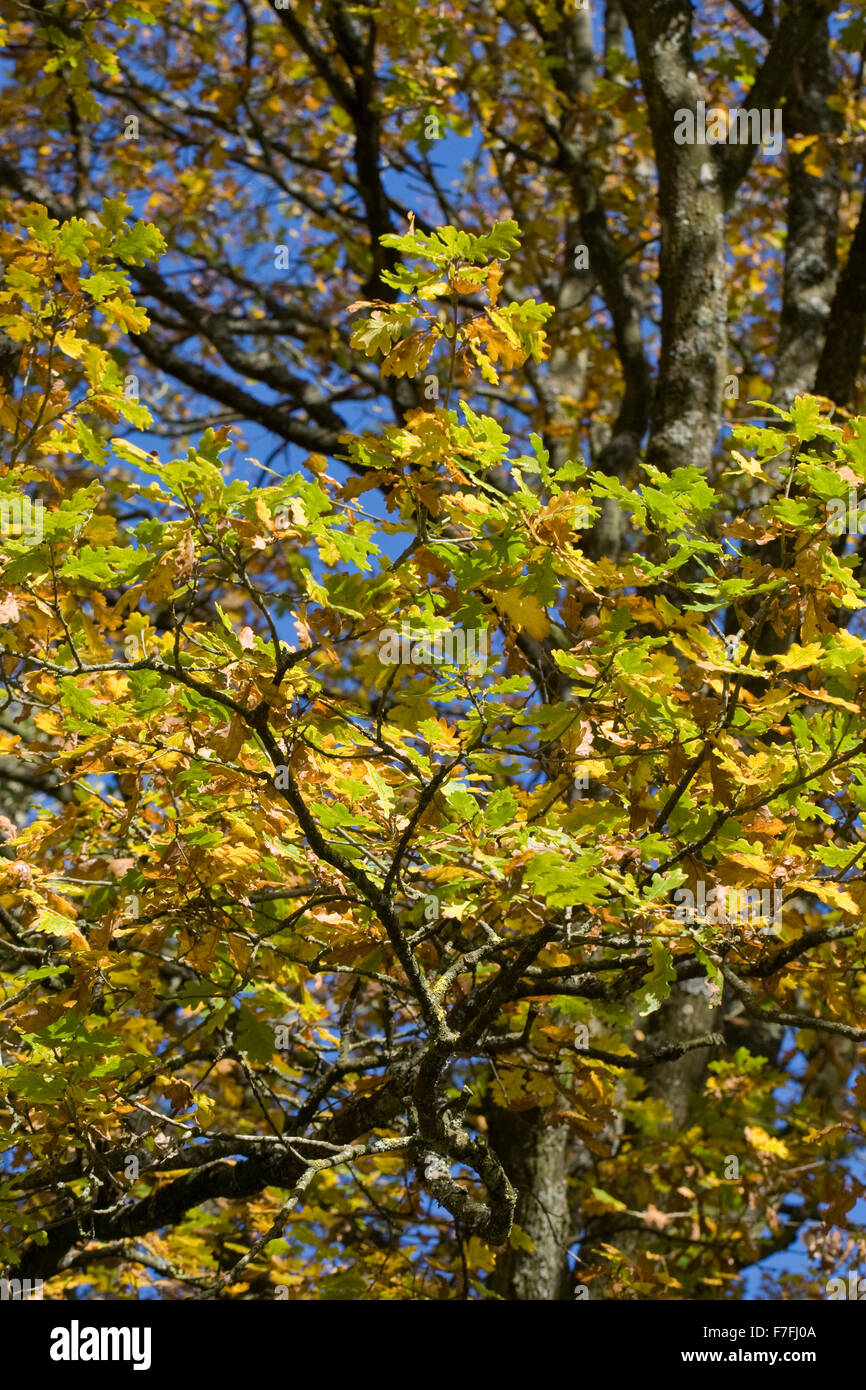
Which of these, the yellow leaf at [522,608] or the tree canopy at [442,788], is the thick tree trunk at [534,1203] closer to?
the tree canopy at [442,788]

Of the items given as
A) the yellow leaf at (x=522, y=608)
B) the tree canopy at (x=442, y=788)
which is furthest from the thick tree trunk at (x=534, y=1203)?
the yellow leaf at (x=522, y=608)

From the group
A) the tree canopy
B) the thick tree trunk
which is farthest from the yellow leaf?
the thick tree trunk

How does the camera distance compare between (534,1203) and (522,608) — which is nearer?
(522,608)

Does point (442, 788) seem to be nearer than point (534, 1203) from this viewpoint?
Yes

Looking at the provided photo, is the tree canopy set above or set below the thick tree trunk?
above

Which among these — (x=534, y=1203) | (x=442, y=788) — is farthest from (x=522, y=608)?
(x=534, y=1203)

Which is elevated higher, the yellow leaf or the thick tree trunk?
the yellow leaf

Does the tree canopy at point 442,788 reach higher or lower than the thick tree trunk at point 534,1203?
higher

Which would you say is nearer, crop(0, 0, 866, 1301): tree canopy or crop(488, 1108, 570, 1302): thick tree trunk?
crop(0, 0, 866, 1301): tree canopy

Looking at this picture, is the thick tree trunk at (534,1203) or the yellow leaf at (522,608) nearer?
the yellow leaf at (522,608)

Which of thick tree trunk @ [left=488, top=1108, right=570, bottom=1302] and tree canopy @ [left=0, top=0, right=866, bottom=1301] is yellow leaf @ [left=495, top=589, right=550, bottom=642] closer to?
tree canopy @ [left=0, top=0, right=866, bottom=1301]

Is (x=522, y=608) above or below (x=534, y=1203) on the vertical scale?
above

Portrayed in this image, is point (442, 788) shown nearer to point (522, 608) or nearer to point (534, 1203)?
point (522, 608)
